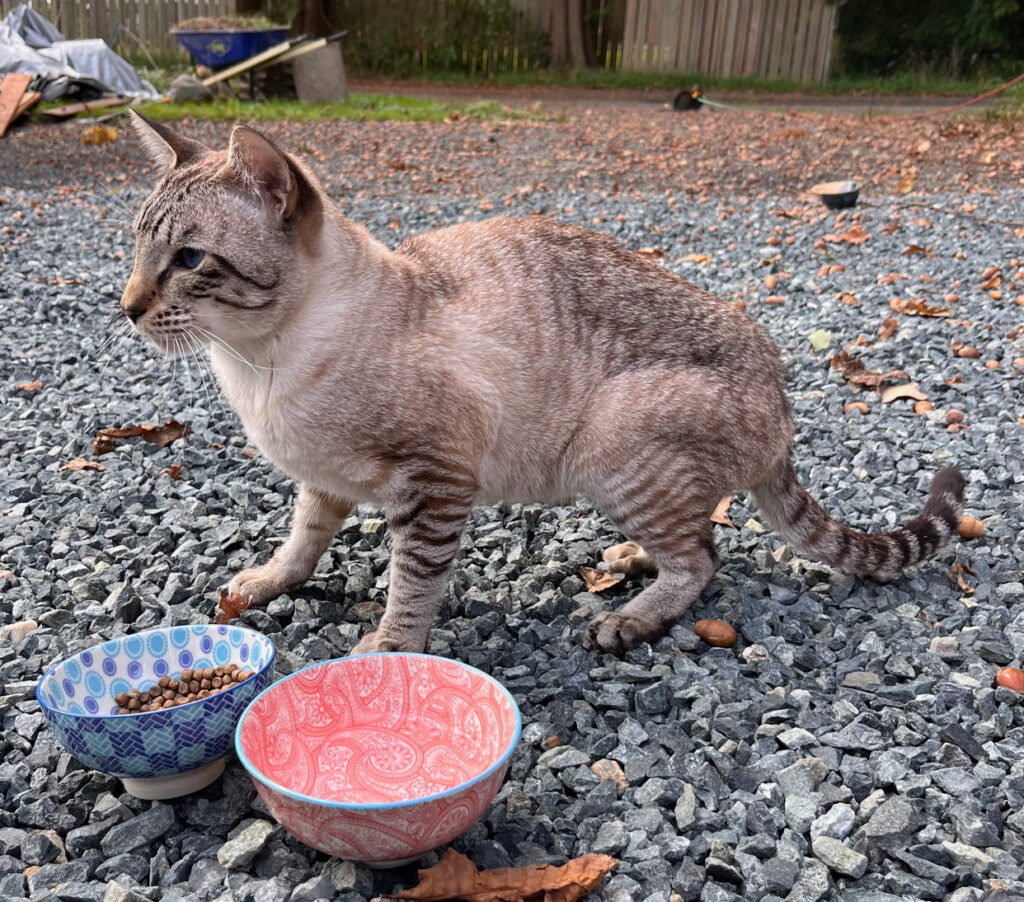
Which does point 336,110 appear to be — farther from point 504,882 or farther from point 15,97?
point 504,882

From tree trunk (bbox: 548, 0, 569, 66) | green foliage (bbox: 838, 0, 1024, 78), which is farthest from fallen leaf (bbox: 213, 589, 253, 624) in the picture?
green foliage (bbox: 838, 0, 1024, 78)

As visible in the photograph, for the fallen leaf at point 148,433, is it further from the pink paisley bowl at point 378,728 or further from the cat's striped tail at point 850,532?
the cat's striped tail at point 850,532

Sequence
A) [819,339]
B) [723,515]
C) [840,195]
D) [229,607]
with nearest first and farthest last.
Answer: [229,607] → [723,515] → [819,339] → [840,195]

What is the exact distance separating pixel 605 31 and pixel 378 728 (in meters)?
22.3

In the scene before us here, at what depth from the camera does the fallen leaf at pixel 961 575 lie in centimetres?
346

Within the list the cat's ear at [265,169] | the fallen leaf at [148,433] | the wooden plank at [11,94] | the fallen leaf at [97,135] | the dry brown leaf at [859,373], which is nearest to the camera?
the cat's ear at [265,169]

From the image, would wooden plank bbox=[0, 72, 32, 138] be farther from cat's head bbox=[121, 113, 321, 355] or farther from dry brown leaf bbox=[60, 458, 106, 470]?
cat's head bbox=[121, 113, 321, 355]

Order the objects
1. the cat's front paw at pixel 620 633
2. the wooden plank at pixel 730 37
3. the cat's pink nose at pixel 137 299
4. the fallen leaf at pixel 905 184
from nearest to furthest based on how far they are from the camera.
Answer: the cat's pink nose at pixel 137 299, the cat's front paw at pixel 620 633, the fallen leaf at pixel 905 184, the wooden plank at pixel 730 37

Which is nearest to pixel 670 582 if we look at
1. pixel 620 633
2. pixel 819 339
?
pixel 620 633

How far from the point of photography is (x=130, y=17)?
65.7 feet

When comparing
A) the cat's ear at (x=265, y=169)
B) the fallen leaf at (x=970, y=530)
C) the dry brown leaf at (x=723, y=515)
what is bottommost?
the dry brown leaf at (x=723, y=515)

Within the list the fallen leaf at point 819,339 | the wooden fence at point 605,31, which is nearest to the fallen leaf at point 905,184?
the fallen leaf at point 819,339

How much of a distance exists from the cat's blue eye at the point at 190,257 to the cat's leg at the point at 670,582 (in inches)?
63.9

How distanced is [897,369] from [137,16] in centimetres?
1945
